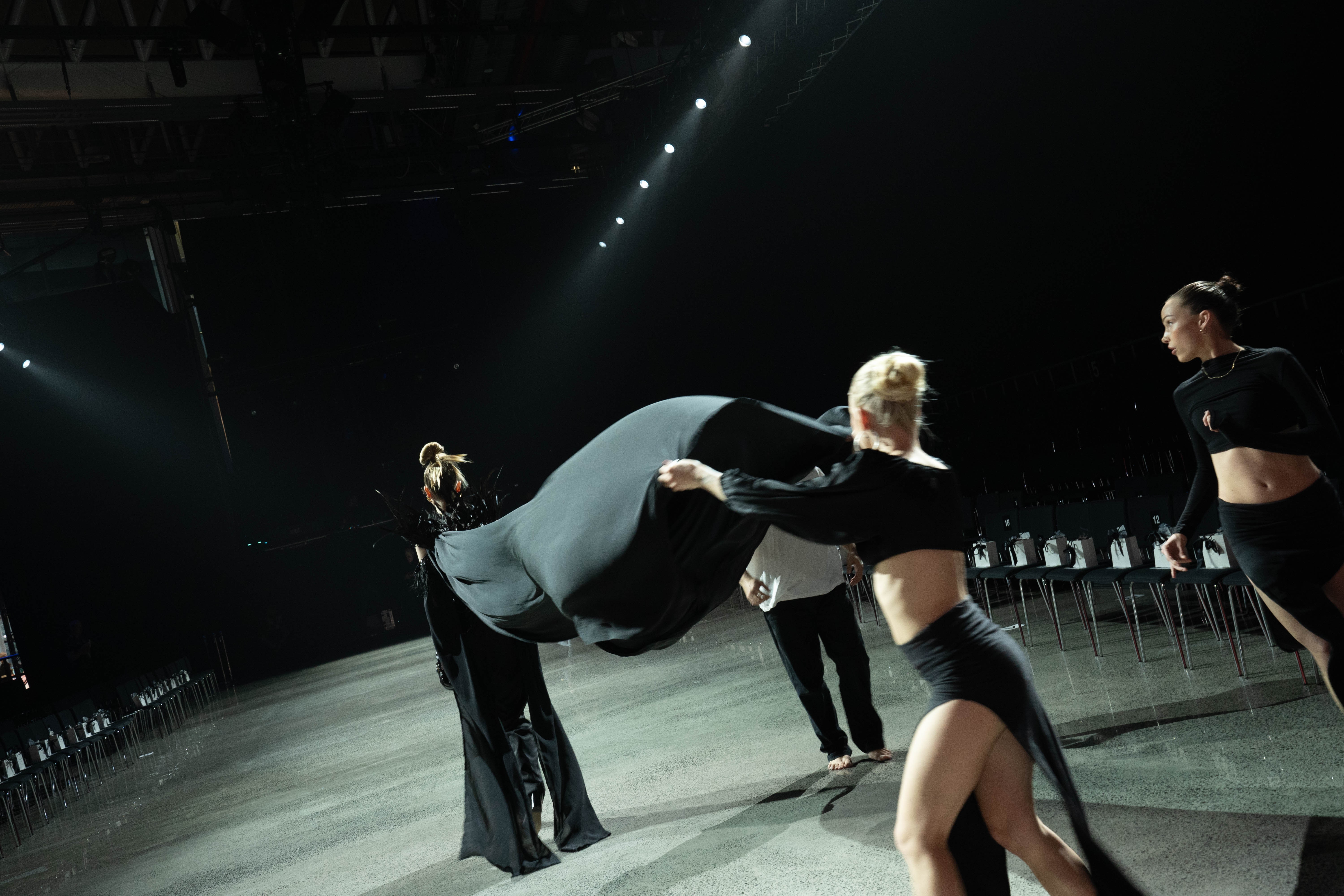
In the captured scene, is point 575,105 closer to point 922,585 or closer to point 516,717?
point 516,717

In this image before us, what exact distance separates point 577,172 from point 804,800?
41.9 ft

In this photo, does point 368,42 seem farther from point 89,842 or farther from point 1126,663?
point 1126,663

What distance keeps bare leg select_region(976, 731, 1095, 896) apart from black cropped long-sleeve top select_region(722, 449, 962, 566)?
505mm

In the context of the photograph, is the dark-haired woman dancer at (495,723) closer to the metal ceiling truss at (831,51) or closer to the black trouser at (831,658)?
the black trouser at (831,658)

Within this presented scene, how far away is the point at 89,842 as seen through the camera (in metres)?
6.91

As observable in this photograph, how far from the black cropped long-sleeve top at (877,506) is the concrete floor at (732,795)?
1461 millimetres

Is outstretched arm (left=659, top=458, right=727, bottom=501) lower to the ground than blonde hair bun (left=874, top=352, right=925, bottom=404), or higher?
lower

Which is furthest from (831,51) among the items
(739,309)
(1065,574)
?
(1065,574)

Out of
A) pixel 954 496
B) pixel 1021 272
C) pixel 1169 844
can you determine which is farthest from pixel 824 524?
pixel 1021 272

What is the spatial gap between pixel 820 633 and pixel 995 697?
2492 mm

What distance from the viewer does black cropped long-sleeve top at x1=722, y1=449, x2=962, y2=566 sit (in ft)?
7.38

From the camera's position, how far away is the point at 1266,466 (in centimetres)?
306

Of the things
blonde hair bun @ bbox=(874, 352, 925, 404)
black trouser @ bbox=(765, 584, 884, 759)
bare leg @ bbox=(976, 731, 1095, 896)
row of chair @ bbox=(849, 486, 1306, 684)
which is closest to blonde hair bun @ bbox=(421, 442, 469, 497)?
black trouser @ bbox=(765, 584, 884, 759)

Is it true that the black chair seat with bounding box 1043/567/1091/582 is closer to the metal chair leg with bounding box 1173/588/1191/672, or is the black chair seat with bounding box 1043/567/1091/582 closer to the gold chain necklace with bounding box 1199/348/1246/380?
the metal chair leg with bounding box 1173/588/1191/672
